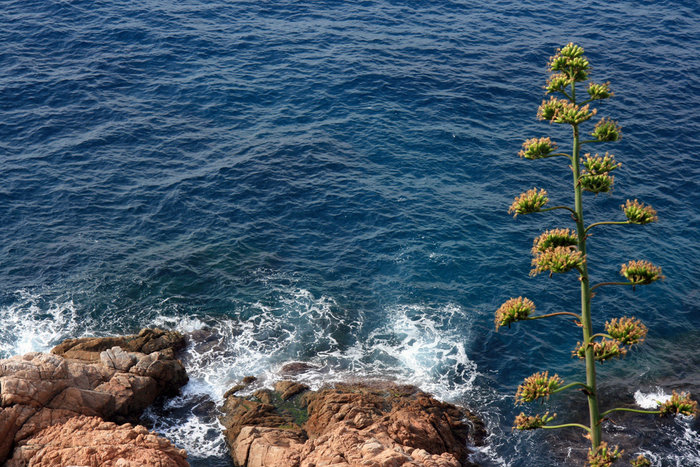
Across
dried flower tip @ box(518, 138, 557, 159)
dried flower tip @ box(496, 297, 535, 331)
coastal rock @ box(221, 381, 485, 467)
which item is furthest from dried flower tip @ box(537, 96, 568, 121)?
coastal rock @ box(221, 381, 485, 467)

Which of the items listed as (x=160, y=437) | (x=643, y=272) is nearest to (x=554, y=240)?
(x=643, y=272)

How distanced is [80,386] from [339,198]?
3029cm

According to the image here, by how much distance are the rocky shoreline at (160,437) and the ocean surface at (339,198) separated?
1.93 m

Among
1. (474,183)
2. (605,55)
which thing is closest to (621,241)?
(474,183)

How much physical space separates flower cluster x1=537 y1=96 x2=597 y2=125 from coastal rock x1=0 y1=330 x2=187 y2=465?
2600 centimetres

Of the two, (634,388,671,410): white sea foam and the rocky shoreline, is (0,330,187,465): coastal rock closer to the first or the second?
the rocky shoreline

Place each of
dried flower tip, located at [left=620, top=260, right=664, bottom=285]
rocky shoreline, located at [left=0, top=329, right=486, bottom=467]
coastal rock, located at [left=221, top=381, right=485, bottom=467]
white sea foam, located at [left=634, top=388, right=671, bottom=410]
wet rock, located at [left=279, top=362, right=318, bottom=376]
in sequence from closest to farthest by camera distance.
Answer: dried flower tip, located at [left=620, top=260, right=664, bottom=285]
rocky shoreline, located at [left=0, top=329, right=486, bottom=467]
coastal rock, located at [left=221, top=381, right=485, bottom=467]
white sea foam, located at [left=634, top=388, right=671, bottom=410]
wet rock, located at [left=279, top=362, right=318, bottom=376]

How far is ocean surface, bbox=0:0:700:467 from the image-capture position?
46.3 metres

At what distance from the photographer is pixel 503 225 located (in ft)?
190

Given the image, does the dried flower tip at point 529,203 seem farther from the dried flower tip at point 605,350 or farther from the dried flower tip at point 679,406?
the dried flower tip at point 679,406

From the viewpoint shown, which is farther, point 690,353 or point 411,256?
point 411,256

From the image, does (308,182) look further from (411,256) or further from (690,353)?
(690,353)

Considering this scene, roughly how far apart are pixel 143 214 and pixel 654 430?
151 ft

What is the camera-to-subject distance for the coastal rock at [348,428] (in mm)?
34312
